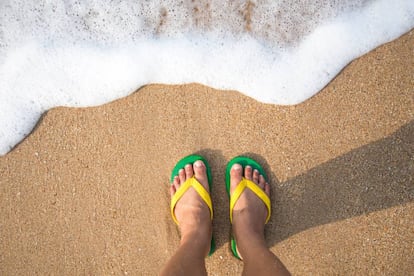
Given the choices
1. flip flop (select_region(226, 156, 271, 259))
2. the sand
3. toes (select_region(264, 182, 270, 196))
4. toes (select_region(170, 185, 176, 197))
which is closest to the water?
the sand

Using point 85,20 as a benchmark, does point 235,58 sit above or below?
below

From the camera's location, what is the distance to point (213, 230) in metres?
1.79

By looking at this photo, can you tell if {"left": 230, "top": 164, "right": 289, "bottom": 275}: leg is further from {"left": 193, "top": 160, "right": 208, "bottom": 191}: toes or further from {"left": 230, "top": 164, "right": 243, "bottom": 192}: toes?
{"left": 193, "top": 160, "right": 208, "bottom": 191}: toes

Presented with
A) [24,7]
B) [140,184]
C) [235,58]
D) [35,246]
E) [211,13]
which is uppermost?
[24,7]

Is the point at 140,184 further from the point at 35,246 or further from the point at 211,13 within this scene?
the point at 211,13

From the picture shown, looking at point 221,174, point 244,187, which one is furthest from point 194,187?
point 244,187

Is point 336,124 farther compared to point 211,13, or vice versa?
point 211,13

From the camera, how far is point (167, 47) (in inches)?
71.3

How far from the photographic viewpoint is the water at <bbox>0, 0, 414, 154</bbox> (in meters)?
1.76

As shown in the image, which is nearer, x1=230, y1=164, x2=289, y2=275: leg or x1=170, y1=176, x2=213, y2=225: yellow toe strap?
x1=230, y1=164, x2=289, y2=275: leg

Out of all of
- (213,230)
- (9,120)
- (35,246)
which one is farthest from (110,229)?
(9,120)

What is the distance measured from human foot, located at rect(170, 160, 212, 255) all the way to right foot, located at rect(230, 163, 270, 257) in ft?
0.46

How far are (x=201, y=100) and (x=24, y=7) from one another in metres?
1.11

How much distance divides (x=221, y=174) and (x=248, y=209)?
23 centimetres
